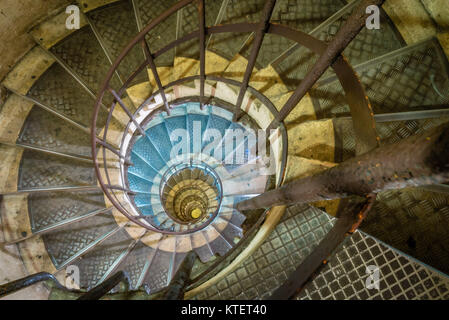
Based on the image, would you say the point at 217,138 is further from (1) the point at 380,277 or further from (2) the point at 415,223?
(1) the point at 380,277

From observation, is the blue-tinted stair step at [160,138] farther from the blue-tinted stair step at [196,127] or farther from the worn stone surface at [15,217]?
the worn stone surface at [15,217]

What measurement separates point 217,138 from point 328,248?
4.31 metres

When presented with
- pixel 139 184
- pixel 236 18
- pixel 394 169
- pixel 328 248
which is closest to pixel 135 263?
pixel 139 184

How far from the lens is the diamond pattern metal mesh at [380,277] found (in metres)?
2.31

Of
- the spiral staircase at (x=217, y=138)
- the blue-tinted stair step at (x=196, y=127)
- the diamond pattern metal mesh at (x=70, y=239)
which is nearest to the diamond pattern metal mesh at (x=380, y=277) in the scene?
the spiral staircase at (x=217, y=138)

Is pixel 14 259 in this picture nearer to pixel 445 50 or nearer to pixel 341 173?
pixel 341 173

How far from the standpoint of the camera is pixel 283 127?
3203 millimetres

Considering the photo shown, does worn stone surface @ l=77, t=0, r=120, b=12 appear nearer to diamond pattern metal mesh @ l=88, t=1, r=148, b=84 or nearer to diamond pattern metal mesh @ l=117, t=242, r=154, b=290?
diamond pattern metal mesh @ l=88, t=1, r=148, b=84

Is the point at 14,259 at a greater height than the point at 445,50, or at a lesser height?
greater

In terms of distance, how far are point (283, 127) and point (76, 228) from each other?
13.2 ft

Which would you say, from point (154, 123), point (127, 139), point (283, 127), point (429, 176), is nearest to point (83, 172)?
point (127, 139)

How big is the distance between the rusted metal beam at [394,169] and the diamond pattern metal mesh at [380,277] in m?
1.17

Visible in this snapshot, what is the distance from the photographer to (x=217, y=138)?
18.5 feet

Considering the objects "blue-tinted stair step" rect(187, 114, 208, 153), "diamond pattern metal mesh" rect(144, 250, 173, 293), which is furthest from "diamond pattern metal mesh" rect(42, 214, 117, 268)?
"blue-tinted stair step" rect(187, 114, 208, 153)
